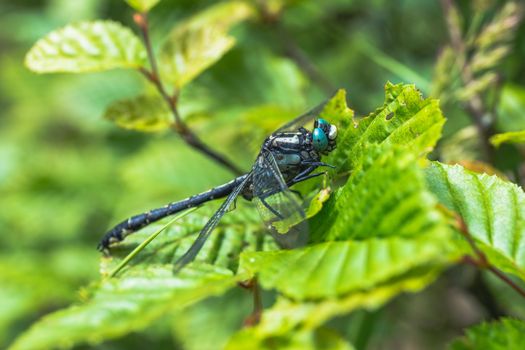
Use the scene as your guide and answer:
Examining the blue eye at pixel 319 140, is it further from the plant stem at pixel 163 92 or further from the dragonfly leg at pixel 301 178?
the plant stem at pixel 163 92

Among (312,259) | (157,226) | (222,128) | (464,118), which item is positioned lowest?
(312,259)

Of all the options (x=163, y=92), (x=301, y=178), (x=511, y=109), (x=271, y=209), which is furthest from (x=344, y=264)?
(x=511, y=109)

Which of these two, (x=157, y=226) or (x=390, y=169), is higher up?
(x=157, y=226)

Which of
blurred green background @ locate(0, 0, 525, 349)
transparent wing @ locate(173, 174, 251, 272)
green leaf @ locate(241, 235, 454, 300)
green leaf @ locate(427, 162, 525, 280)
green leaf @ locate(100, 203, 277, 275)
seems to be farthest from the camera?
blurred green background @ locate(0, 0, 525, 349)

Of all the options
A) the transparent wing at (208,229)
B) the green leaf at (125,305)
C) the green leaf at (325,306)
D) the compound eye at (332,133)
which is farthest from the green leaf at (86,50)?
the green leaf at (325,306)

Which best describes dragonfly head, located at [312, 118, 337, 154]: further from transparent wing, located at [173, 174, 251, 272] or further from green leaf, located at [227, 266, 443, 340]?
green leaf, located at [227, 266, 443, 340]

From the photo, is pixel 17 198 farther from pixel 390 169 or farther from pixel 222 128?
pixel 390 169

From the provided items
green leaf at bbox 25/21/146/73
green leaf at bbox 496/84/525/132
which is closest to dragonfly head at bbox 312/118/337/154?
green leaf at bbox 25/21/146/73

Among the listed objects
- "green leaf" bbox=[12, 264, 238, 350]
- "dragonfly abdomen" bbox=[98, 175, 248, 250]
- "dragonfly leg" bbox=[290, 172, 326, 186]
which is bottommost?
"green leaf" bbox=[12, 264, 238, 350]

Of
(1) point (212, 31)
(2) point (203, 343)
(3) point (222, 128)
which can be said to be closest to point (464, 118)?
(3) point (222, 128)
